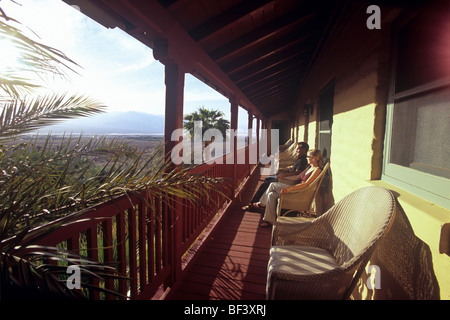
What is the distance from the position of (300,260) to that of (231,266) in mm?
1085

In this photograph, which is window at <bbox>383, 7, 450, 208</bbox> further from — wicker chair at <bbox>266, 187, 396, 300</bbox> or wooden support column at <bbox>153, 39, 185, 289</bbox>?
wooden support column at <bbox>153, 39, 185, 289</bbox>

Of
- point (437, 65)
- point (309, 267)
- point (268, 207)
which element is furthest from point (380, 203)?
point (268, 207)

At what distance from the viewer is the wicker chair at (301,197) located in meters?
3.07

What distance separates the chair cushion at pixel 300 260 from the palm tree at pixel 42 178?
0.74 m

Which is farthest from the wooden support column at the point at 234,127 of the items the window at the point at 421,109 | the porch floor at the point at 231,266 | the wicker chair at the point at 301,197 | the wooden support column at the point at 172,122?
the window at the point at 421,109

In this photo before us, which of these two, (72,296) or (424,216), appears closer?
(72,296)

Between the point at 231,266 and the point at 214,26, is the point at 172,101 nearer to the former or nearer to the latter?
the point at 214,26

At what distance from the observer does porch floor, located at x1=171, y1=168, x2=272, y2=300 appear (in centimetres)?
215

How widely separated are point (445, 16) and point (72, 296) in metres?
2.09

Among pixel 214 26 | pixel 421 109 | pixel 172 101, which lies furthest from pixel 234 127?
pixel 421 109

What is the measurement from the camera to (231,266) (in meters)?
2.55

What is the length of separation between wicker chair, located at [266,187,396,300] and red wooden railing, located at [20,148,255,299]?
80cm
